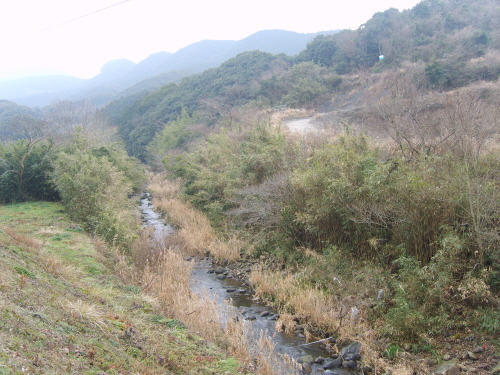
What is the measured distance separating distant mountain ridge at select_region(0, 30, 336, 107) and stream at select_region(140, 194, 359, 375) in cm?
8264

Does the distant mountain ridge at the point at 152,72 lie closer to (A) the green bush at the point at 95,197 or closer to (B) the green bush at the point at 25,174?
(B) the green bush at the point at 25,174

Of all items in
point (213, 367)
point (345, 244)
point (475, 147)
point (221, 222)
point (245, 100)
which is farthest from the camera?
point (245, 100)

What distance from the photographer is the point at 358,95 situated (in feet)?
108

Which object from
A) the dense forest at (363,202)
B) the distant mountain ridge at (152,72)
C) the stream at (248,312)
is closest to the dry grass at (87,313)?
the stream at (248,312)

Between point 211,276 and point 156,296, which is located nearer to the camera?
point 156,296

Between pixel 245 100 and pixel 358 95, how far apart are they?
48.1ft

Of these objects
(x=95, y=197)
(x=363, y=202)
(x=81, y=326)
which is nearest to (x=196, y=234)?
(x=95, y=197)

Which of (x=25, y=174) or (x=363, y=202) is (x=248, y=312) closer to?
(x=363, y=202)

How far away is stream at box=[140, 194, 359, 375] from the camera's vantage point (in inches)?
311

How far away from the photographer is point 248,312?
33.0ft

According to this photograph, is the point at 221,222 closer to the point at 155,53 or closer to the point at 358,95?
the point at 358,95

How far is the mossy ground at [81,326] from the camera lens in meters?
4.12

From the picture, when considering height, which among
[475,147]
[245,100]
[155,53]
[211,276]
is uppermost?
[155,53]

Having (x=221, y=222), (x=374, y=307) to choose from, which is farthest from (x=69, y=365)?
(x=221, y=222)
